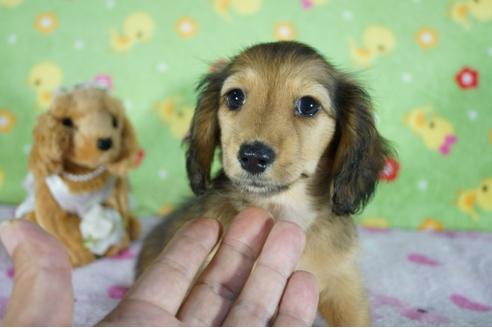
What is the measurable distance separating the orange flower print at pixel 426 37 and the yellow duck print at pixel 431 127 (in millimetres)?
346

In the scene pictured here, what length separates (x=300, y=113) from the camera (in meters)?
1.59

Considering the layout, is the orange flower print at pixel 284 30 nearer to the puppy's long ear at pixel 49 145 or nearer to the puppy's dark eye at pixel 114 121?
the puppy's dark eye at pixel 114 121

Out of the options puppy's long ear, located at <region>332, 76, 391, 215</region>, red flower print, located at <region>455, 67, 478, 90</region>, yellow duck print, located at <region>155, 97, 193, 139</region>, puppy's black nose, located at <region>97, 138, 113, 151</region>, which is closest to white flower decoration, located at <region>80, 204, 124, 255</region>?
puppy's black nose, located at <region>97, 138, 113, 151</region>

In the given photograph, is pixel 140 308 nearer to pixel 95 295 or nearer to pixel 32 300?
pixel 32 300

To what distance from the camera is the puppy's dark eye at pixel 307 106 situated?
5.24 feet

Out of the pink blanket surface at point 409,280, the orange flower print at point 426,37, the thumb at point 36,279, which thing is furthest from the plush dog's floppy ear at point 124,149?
the orange flower print at point 426,37

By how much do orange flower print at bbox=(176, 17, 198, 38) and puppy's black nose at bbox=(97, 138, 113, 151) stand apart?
104 cm

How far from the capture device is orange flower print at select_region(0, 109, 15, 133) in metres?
2.98

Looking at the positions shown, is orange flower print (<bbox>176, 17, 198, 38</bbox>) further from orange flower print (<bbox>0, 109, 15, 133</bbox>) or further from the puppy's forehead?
the puppy's forehead

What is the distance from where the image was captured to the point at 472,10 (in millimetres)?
2873

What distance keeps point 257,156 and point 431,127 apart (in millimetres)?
1764

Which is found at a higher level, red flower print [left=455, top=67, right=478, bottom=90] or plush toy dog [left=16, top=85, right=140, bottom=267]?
red flower print [left=455, top=67, right=478, bottom=90]

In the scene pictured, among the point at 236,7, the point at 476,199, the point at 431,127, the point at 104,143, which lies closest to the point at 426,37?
the point at 431,127

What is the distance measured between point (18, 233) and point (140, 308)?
32cm
